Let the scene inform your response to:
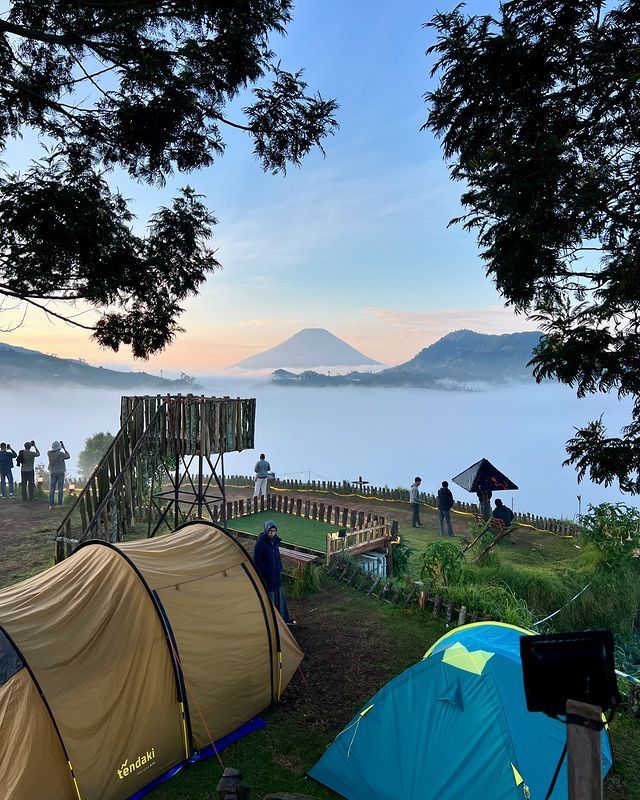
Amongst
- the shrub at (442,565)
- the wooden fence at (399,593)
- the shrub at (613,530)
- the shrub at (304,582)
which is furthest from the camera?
the shrub at (613,530)

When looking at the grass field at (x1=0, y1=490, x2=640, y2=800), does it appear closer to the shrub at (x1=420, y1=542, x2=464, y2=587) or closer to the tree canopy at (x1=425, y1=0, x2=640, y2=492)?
the shrub at (x1=420, y1=542, x2=464, y2=587)

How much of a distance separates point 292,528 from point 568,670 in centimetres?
1361

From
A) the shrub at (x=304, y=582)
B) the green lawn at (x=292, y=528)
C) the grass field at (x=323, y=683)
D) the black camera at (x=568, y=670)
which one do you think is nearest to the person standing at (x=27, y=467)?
the grass field at (x=323, y=683)

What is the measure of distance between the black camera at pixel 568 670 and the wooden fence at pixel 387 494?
17507 millimetres

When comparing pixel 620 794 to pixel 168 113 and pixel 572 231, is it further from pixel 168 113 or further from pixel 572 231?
pixel 168 113

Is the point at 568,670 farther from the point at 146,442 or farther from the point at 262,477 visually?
the point at 262,477

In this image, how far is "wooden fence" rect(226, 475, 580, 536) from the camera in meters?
19.1

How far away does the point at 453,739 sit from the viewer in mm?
5273

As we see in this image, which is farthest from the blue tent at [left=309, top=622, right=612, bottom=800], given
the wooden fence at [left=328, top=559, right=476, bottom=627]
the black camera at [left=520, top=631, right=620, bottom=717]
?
the wooden fence at [left=328, top=559, right=476, bottom=627]

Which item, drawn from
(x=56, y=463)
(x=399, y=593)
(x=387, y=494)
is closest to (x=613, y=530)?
(x=399, y=593)

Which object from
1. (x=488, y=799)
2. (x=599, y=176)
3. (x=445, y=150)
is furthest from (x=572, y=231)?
(x=488, y=799)

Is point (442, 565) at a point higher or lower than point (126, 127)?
lower

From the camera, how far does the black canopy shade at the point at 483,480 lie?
56.2 ft

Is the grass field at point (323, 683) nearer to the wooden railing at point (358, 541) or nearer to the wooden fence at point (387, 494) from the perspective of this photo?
the wooden railing at point (358, 541)
